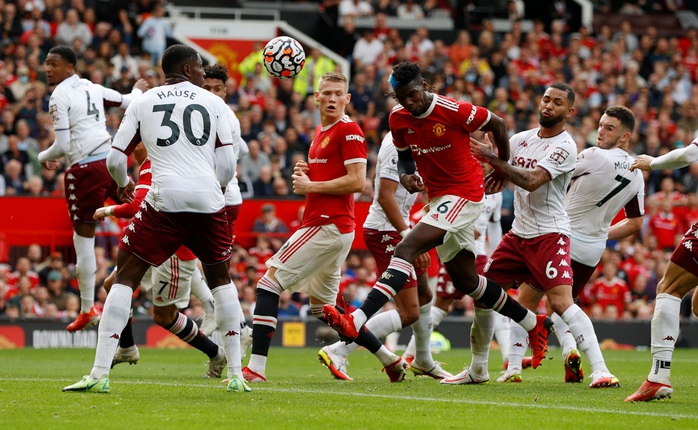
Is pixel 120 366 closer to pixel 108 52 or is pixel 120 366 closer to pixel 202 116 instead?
pixel 202 116

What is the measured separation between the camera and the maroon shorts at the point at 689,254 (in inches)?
344

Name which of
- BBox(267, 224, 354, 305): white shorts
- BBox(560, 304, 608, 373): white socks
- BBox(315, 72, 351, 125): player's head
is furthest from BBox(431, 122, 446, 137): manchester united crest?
BBox(560, 304, 608, 373): white socks

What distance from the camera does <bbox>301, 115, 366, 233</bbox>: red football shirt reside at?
33.2ft

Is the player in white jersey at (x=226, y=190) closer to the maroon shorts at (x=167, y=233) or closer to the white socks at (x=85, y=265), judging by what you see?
the white socks at (x=85, y=265)

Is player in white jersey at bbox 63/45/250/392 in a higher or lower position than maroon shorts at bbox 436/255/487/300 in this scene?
higher

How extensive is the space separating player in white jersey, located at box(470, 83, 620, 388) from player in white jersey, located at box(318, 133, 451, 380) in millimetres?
915

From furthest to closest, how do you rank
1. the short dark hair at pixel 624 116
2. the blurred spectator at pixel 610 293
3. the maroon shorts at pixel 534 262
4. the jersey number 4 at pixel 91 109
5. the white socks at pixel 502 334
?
the blurred spectator at pixel 610 293, the white socks at pixel 502 334, the jersey number 4 at pixel 91 109, the short dark hair at pixel 624 116, the maroon shorts at pixel 534 262

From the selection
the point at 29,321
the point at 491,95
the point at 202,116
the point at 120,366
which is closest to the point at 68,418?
the point at 202,116

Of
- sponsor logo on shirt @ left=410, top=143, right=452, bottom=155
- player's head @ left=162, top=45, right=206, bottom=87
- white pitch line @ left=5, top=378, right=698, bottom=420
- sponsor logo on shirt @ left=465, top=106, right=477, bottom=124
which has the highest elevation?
player's head @ left=162, top=45, right=206, bottom=87

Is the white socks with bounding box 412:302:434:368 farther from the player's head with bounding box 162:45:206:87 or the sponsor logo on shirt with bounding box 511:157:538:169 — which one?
the player's head with bounding box 162:45:206:87

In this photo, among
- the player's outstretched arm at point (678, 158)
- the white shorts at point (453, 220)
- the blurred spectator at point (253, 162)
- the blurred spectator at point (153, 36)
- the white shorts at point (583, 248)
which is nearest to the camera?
the player's outstretched arm at point (678, 158)

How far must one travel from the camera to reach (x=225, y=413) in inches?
298

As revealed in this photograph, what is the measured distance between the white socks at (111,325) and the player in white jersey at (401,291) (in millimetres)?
2695

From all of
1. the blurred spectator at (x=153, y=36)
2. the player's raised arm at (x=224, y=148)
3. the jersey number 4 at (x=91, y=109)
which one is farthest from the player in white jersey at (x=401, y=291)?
the blurred spectator at (x=153, y=36)
